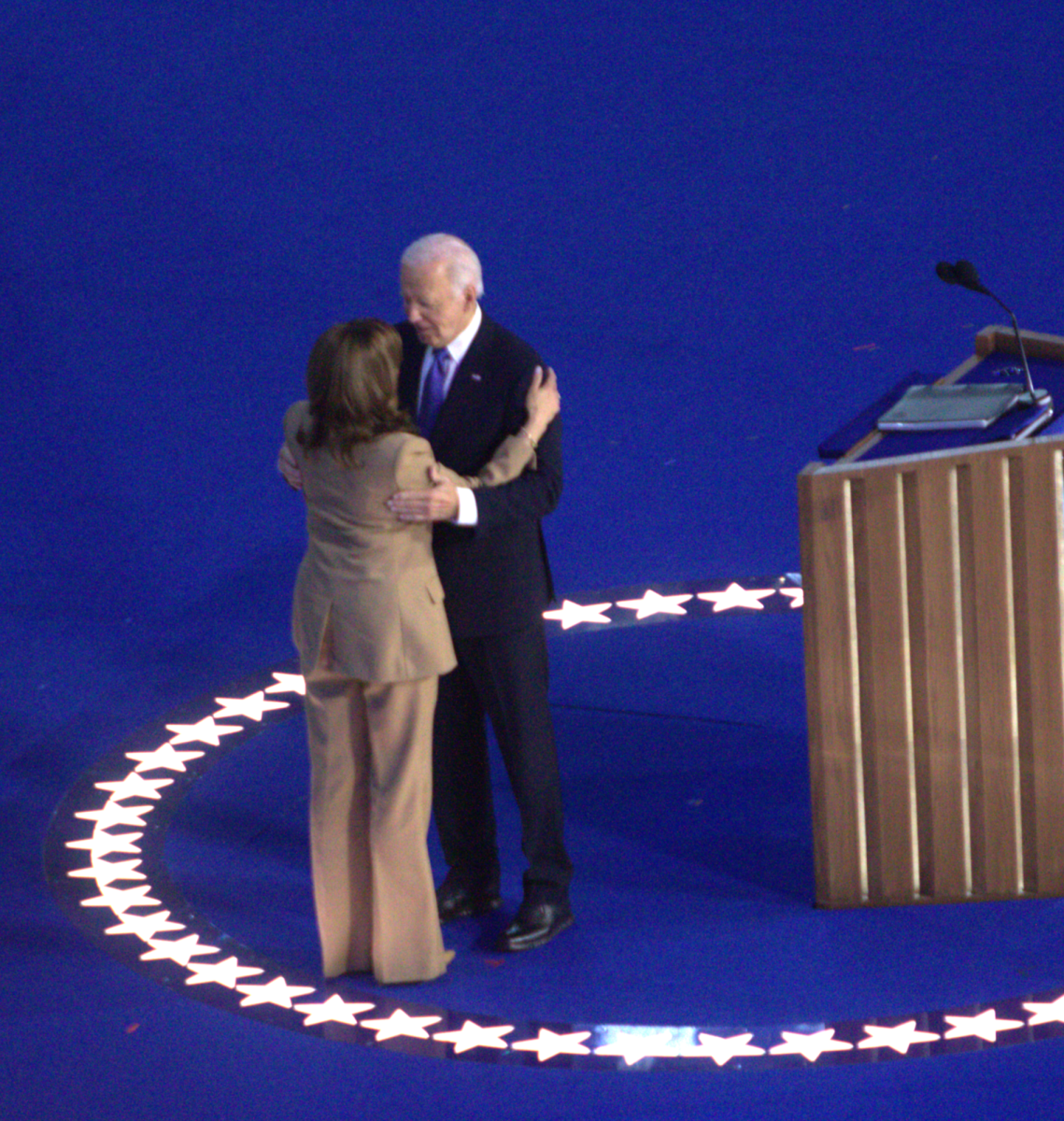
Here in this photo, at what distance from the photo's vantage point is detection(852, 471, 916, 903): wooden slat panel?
13.0 feet

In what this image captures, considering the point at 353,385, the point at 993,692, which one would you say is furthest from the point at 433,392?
the point at 993,692

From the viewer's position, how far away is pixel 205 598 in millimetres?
6621

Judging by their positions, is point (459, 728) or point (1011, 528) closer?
point (1011, 528)

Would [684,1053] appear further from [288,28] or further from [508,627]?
[288,28]

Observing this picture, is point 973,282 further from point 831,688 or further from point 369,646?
point 369,646

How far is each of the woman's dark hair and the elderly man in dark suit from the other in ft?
0.68

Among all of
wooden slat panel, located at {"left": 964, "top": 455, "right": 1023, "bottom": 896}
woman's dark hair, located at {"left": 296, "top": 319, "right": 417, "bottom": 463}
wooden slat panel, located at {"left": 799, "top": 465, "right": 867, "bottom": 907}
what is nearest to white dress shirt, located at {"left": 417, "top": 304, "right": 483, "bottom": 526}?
woman's dark hair, located at {"left": 296, "top": 319, "right": 417, "bottom": 463}

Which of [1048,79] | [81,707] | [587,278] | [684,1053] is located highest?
[1048,79]

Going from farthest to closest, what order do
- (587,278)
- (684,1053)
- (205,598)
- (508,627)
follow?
(587,278) < (205,598) < (508,627) < (684,1053)

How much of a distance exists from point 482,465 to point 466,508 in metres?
0.20

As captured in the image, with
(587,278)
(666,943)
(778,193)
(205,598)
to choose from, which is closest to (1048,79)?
(778,193)

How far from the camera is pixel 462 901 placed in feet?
13.9

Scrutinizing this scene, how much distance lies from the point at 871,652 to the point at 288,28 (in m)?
5.92

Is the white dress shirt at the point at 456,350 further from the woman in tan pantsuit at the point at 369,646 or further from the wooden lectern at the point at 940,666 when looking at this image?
the wooden lectern at the point at 940,666
